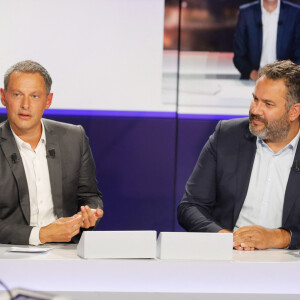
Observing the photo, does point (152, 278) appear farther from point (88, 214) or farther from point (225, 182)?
point (225, 182)

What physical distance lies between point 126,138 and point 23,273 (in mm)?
2457

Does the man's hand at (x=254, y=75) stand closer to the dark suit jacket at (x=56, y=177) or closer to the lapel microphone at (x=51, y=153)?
the dark suit jacket at (x=56, y=177)

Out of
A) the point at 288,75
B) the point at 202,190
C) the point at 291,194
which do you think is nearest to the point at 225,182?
the point at 202,190

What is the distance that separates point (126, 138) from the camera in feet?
14.4

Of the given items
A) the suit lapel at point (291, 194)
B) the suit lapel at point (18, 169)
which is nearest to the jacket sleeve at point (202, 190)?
the suit lapel at point (291, 194)

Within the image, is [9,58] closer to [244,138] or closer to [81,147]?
[81,147]

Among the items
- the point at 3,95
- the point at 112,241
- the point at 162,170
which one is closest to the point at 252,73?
the point at 162,170

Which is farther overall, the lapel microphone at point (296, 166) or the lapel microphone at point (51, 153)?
the lapel microphone at point (51, 153)

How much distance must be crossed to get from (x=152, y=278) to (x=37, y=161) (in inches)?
53.0

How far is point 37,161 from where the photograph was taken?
125 inches

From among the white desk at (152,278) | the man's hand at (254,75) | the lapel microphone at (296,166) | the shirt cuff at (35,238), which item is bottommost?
the shirt cuff at (35,238)

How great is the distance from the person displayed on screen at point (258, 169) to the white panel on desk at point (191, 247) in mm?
817

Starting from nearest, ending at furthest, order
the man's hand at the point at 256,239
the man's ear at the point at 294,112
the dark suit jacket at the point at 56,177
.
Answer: the man's hand at the point at 256,239, the dark suit jacket at the point at 56,177, the man's ear at the point at 294,112

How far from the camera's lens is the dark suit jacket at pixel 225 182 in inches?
119
